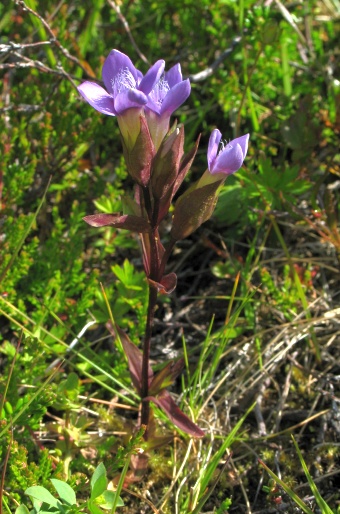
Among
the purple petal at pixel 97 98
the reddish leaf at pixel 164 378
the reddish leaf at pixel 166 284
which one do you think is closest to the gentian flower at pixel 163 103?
the purple petal at pixel 97 98

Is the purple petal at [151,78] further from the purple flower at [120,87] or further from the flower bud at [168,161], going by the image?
the flower bud at [168,161]

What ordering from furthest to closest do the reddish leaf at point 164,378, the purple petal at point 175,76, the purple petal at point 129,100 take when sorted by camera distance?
the reddish leaf at point 164,378 → the purple petal at point 175,76 → the purple petal at point 129,100

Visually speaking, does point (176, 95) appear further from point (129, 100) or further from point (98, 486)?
point (98, 486)

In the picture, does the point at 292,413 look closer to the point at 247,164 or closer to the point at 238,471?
the point at 238,471

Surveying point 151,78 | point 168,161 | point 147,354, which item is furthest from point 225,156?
point 147,354

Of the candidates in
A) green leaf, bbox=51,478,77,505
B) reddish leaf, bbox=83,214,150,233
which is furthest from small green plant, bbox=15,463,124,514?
reddish leaf, bbox=83,214,150,233

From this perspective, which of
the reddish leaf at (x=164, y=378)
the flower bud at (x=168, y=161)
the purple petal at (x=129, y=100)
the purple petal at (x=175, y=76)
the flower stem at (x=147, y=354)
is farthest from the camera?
the reddish leaf at (x=164, y=378)

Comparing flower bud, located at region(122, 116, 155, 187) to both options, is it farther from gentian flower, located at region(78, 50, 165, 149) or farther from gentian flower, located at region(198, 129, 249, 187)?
gentian flower, located at region(198, 129, 249, 187)
